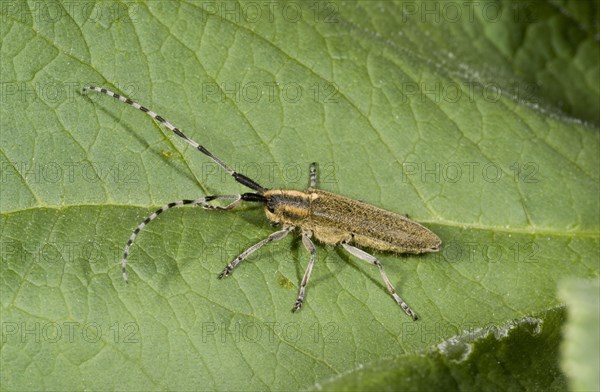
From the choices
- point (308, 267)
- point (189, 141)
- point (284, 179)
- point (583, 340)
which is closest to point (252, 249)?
point (308, 267)

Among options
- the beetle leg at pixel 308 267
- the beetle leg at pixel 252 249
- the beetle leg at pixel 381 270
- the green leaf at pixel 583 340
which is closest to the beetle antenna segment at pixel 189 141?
the beetle leg at pixel 252 249

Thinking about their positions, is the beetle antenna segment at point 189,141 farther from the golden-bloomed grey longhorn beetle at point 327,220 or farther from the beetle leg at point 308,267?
the beetle leg at point 308,267

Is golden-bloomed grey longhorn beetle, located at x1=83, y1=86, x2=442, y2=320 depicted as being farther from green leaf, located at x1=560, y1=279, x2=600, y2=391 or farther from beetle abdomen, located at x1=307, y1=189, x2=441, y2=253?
green leaf, located at x1=560, y1=279, x2=600, y2=391

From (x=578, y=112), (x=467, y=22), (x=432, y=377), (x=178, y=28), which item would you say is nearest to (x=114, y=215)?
(x=178, y=28)

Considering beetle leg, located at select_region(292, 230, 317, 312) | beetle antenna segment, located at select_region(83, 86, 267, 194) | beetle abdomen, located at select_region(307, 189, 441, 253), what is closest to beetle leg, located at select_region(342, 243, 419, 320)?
beetle abdomen, located at select_region(307, 189, 441, 253)

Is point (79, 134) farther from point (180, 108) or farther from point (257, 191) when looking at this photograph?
point (257, 191)
